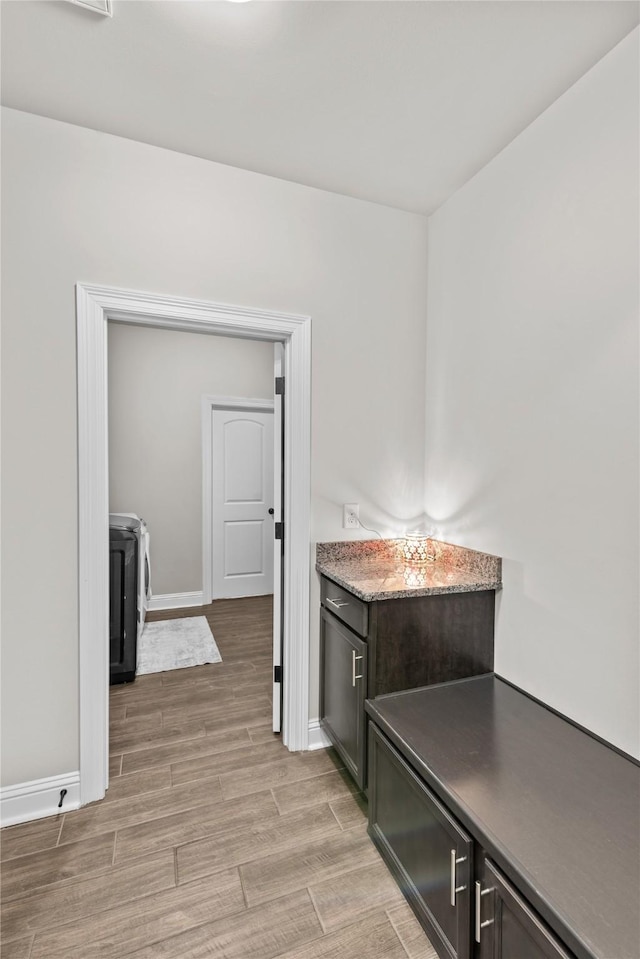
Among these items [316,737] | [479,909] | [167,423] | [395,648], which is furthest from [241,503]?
[479,909]

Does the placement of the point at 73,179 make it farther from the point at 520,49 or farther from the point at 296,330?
the point at 520,49

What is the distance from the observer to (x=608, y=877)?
1.00 metres

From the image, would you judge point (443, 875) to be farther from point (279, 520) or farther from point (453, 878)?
point (279, 520)

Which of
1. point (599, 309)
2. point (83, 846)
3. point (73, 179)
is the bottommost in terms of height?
point (83, 846)

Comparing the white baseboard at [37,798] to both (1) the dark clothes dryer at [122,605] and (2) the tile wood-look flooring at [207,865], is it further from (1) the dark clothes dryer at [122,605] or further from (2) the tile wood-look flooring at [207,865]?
(1) the dark clothes dryer at [122,605]

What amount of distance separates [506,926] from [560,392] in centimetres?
158

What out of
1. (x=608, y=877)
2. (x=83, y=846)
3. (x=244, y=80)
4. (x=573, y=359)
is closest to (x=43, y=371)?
(x=244, y=80)

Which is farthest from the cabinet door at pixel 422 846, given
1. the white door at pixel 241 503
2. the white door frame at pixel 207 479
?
the white door at pixel 241 503

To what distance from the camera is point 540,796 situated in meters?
1.24

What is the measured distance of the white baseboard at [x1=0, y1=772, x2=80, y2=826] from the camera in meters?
1.79

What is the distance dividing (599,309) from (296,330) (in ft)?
4.15

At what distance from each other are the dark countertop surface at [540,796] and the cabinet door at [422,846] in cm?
6

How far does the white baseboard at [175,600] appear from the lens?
175 inches

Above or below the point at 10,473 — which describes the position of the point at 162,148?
above
